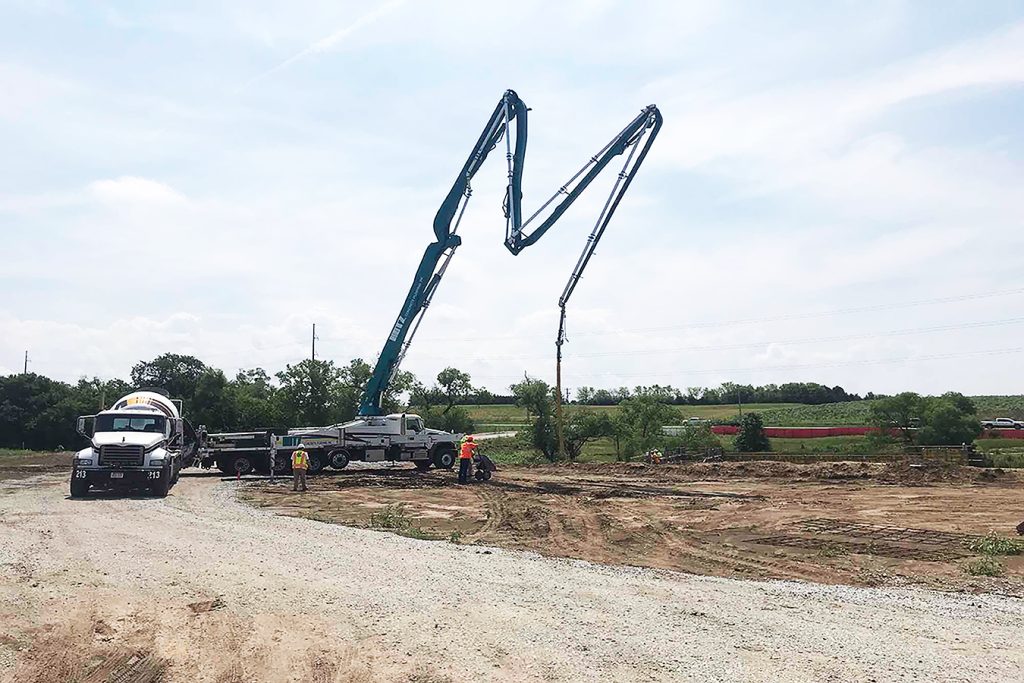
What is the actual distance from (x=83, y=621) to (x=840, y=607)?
8.98 metres

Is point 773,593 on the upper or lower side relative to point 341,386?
lower

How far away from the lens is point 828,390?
410 feet

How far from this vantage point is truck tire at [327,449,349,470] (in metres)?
34.2

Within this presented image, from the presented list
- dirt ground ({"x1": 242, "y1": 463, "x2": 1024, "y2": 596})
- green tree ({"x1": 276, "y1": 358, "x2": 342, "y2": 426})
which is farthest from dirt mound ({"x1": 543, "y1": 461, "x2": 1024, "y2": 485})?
green tree ({"x1": 276, "y1": 358, "x2": 342, "y2": 426})

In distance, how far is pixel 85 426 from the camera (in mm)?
26156

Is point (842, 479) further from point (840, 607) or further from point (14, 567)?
point (14, 567)

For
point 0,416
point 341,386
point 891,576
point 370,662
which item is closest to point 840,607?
point 891,576

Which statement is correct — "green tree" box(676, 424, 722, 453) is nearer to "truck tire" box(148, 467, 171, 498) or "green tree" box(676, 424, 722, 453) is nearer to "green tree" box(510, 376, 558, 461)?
"green tree" box(510, 376, 558, 461)

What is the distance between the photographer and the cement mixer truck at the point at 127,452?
76.9 ft

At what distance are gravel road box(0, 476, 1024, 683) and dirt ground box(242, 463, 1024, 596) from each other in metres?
1.71

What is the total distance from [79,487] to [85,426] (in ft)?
11.0

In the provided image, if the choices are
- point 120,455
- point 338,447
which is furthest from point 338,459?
point 120,455

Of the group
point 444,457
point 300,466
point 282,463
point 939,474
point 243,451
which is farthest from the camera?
point 444,457

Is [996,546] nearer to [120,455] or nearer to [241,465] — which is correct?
[120,455]
